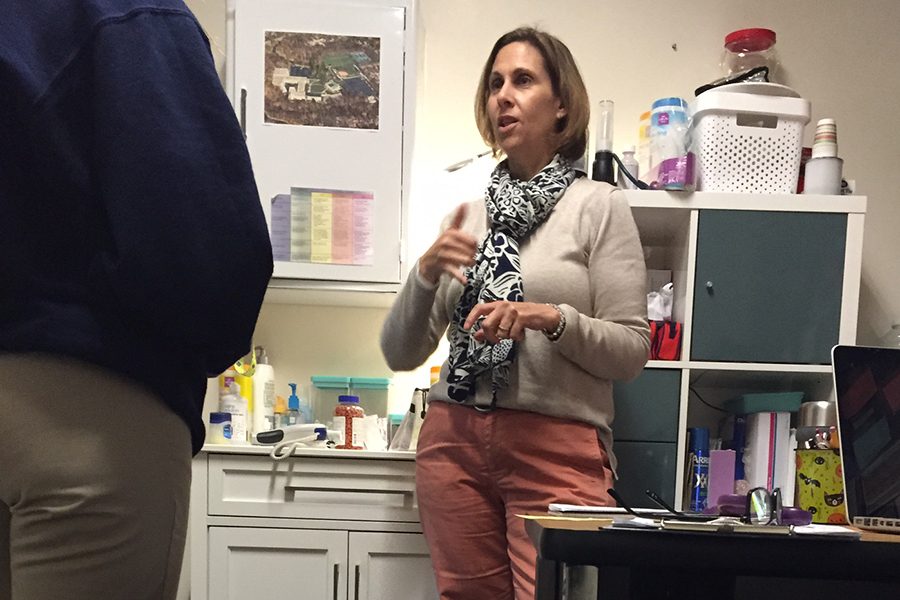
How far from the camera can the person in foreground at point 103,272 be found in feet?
2.35

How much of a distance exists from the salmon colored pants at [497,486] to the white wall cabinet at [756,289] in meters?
0.44

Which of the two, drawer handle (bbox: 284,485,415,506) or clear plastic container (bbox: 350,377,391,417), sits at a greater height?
clear plastic container (bbox: 350,377,391,417)

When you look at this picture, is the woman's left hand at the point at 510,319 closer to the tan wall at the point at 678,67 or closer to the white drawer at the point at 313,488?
the white drawer at the point at 313,488

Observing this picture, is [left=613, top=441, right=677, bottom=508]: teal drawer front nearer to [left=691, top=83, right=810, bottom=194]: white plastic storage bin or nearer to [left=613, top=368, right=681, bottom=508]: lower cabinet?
[left=613, top=368, right=681, bottom=508]: lower cabinet

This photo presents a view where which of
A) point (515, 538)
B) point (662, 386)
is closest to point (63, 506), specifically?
point (515, 538)

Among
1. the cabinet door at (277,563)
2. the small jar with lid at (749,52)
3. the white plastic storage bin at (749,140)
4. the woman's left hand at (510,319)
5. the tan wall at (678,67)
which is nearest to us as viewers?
the woman's left hand at (510,319)

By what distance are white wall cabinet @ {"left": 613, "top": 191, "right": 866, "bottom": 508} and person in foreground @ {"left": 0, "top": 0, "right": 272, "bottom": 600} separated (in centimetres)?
125

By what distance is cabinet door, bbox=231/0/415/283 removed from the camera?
1931 mm

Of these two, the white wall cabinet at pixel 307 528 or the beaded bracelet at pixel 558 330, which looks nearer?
the beaded bracelet at pixel 558 330

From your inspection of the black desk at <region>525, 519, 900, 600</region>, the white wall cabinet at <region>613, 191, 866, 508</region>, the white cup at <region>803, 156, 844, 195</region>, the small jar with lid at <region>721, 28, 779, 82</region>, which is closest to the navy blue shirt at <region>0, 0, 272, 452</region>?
the black desk at <region>525, 519, 900, 600</region>

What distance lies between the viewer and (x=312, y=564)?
1.78 metres

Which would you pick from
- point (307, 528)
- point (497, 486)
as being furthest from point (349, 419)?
point (497, 486)

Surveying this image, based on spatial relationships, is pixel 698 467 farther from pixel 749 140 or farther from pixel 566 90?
pixel 566 90

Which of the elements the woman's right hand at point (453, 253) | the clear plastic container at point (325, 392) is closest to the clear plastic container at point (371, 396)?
the clear plastic container at point (325, 392)
